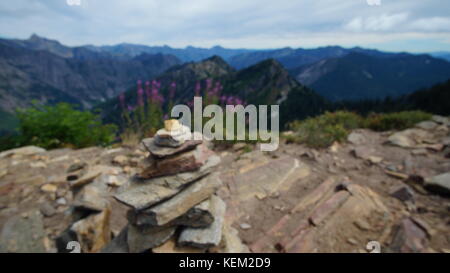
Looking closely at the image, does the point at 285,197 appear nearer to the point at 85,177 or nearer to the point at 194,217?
the point at 194,217

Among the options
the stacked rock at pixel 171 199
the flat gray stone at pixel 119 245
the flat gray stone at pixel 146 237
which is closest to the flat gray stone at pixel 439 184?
the stacked rock at pixel 171 199

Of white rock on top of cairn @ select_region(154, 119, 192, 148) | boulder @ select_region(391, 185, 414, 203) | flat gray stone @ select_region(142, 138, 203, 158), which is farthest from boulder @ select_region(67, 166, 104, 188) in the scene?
boulder @ select_region(391, 185, 414, 203)

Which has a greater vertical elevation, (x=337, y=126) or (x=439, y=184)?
(x=337, y=126)

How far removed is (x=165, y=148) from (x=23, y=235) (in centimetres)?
322

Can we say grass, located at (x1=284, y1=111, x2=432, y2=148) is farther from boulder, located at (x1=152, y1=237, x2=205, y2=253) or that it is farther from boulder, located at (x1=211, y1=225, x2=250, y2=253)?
boulder, located at (x1=152, y1=237, x2=205, y2=253)

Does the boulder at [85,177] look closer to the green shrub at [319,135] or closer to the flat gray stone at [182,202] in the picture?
the flat gray stone at [182,202]

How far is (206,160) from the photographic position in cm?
417

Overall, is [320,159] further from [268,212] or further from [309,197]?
[268,212]

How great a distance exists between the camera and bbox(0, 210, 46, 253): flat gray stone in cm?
413

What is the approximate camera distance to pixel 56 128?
390 inches

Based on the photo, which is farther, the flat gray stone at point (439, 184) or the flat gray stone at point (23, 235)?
the flat gray stone at point (439, 184)

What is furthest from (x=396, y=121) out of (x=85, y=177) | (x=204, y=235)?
(x=85, y=177)

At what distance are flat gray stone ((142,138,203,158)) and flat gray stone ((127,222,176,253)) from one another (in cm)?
116

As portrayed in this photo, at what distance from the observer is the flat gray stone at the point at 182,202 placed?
347 centimetres
